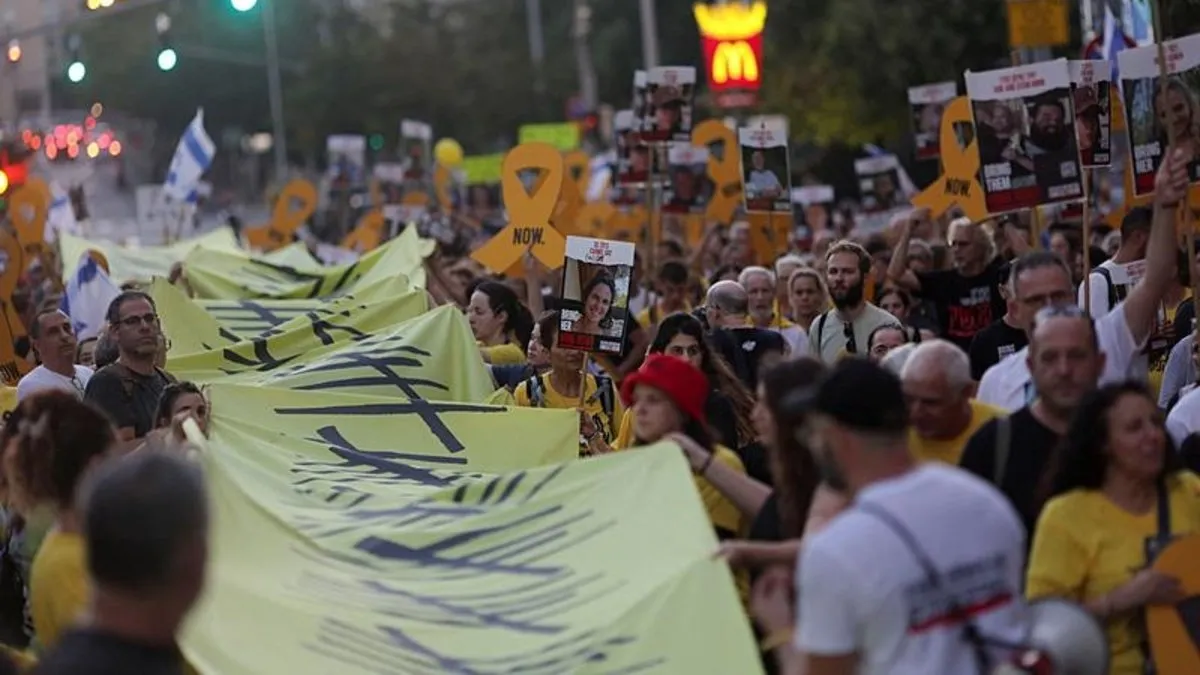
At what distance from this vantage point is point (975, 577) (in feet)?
15.4

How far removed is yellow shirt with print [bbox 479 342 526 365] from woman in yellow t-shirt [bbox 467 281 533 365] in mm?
82

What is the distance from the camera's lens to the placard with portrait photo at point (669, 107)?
16.9m

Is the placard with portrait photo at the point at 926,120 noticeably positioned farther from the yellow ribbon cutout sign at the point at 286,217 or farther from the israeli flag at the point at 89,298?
the yellow ribbon cutout sign at the point at 286,217

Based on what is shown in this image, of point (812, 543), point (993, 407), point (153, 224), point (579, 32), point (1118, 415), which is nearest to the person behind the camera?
point (812, 543)

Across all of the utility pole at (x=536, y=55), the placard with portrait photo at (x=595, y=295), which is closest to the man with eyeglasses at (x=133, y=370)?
the placard with portrait photo at (x=595, y=295)

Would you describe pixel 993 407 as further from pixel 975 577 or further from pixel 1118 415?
pixel 975 577

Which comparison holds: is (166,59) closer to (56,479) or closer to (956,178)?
(956,178)

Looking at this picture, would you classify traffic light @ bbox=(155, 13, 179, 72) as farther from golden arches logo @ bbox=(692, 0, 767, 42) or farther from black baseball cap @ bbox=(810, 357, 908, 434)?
black baseball cap @ bbox=(810, 357, 908, 434)

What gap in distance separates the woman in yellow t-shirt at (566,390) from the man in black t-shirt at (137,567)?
6.28 m

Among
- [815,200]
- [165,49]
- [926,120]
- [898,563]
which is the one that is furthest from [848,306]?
[165,49]

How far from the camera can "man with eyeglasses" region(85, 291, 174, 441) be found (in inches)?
399

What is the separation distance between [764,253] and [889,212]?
387 cm

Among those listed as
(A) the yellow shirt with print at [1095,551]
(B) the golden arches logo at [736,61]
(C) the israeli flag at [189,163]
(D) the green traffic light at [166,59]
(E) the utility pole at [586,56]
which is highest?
(E) the utility pole at [586,56]

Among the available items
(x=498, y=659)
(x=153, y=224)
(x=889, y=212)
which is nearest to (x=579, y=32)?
(x=153, y=224)
